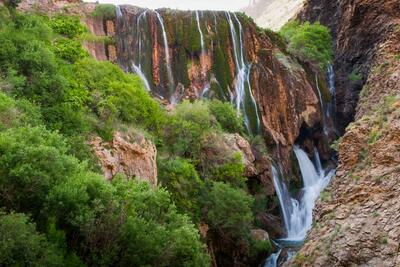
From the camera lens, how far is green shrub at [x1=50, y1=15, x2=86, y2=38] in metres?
27.6

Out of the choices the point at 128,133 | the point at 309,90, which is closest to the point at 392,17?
the point at 309,90

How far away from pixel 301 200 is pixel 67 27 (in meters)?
22.8

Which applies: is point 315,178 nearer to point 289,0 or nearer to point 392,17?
point 392,17

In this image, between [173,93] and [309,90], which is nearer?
[173,93]

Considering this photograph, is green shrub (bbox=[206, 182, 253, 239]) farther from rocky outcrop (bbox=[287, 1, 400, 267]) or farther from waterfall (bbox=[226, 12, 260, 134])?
waterfall (bbox=[226, 12, 260, 134])

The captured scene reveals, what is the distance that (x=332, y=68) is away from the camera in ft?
159

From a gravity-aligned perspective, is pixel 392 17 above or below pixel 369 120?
above

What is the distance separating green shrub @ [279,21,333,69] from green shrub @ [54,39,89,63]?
2826cm

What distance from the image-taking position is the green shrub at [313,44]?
154 ft

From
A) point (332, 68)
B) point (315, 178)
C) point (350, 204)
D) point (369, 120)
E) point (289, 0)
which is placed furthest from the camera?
point (289, 0)

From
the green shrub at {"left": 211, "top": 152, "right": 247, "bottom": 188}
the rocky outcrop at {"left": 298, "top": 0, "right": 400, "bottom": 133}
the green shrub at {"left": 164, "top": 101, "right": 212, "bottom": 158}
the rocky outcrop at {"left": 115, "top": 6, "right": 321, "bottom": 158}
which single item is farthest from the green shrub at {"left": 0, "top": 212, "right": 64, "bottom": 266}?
the rocky outcrop at {"left": 298, "top": 0, "right": 400, "bottom": 133}

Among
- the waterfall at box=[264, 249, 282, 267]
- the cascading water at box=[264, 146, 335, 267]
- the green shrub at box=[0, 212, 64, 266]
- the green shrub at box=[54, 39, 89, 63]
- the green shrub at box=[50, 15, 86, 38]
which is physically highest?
the green shrub at box=[50, 15, 86, 38]

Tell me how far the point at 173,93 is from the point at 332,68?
20949 millimetres

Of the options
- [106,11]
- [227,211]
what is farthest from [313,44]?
[227,211]
